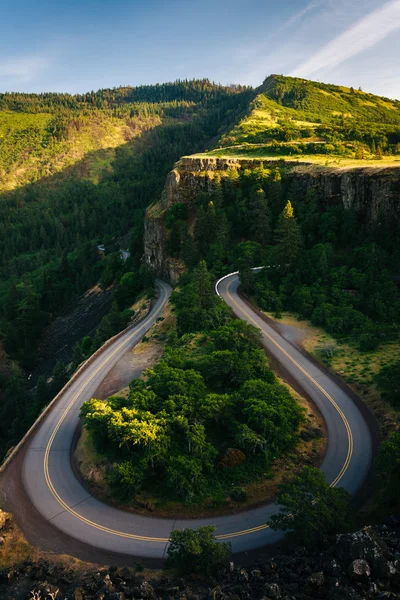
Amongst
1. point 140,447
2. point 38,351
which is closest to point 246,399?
point 140,447

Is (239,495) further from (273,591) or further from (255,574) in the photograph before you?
(273,591)

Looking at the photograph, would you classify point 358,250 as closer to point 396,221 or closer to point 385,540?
point 396,221

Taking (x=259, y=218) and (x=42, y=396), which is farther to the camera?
(x=259, y=218)

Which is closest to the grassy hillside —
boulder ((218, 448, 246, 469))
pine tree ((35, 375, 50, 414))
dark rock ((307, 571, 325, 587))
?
boulder ((218, 448, 246, 469))

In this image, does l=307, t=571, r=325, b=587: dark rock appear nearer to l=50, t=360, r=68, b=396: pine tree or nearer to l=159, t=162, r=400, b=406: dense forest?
l=159, t=162, r=400, b=406: dense forest

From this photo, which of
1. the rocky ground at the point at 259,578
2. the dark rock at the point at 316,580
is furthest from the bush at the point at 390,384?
the dark rock at the point at 316,580

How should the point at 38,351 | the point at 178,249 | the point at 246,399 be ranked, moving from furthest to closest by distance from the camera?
the point at 38,351
the point at 178,249
the point at 246,399

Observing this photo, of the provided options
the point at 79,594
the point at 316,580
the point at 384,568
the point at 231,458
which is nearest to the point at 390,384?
the point at 231,458
